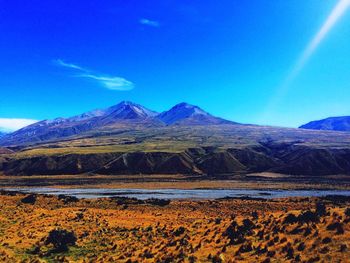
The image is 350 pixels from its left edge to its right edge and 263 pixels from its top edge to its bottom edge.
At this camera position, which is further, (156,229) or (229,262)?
(156,229)

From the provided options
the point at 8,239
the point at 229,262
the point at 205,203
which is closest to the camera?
the point at 229,262

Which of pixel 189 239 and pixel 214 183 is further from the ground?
pixel 214 183

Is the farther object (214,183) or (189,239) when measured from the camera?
(214,183)

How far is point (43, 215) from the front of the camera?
182 ft

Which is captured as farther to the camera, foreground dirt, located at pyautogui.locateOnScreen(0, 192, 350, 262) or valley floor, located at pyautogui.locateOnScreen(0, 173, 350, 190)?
valley floor, located at pyautogui.locateOnScreen(0, 173, 350, 190)

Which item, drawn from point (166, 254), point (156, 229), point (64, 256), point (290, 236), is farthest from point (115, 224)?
point (290, 236)

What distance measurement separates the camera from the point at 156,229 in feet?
139

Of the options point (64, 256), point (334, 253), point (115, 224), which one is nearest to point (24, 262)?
point (64, 256)

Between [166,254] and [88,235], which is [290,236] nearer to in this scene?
[166,254]

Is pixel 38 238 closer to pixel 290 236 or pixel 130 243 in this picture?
pixel 130 243

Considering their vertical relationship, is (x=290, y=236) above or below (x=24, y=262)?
above

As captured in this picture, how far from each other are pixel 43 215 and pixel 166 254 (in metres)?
31.3

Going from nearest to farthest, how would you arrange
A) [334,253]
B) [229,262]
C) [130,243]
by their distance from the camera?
[334,253], [229,262], [130,243]

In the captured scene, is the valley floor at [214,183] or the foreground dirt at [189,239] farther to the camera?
the valley floor at [214,183]
